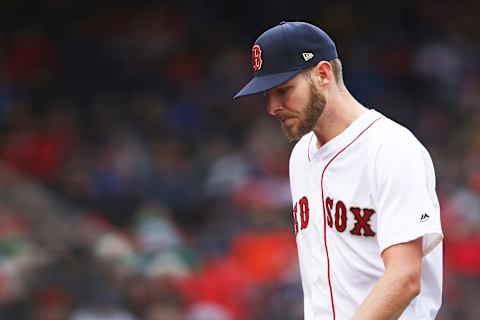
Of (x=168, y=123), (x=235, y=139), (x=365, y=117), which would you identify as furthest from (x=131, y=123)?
(x=365, y=117)

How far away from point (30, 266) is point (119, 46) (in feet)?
14.7

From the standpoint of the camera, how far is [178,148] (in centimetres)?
988

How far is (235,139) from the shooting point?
10.2m

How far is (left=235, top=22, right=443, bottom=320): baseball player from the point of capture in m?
2.90

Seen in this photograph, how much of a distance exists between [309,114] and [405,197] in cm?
38

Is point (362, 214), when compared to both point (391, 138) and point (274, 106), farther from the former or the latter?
point (274, 106)

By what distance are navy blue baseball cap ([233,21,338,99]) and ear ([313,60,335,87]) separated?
15 millimetres

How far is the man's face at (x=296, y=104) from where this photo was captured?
10.0 ft

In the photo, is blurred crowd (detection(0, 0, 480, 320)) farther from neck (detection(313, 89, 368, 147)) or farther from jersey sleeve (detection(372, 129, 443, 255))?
jersey sleeve (detection(372, 129, 443, 255))

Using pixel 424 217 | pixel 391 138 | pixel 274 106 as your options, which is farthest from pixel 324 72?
pixel 424 217

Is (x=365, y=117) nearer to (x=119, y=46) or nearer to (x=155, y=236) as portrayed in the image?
(x=155, y=236)

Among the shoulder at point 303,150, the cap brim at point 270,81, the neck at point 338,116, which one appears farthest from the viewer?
the shoulder at point 303,150

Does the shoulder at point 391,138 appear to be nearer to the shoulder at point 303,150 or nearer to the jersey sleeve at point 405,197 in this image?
the jersey sleeve at point 405,197

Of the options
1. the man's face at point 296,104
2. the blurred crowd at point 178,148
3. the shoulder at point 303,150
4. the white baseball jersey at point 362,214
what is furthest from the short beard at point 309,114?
the blurred crowd at point 178,148
